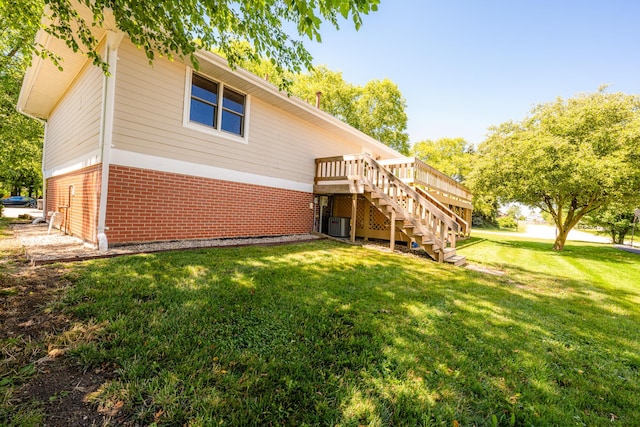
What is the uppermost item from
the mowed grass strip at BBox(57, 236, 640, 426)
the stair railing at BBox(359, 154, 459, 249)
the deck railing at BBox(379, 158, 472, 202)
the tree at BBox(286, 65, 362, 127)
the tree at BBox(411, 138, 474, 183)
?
the tree at BBox(286, 65, 362, 127)

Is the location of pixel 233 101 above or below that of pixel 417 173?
above

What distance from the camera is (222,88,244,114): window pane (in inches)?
307

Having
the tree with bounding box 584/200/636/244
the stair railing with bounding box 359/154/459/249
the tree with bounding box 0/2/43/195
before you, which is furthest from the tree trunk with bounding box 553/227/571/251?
the tree with bounding box 0/2/43/195

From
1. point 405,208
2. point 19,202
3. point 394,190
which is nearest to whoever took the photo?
point 394,190

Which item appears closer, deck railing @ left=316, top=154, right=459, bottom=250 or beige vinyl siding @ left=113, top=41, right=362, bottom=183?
beige vinyl siding @ left=113, top=41, right=362, bottom=183

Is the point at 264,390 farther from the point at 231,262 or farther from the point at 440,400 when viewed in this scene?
the point at 231,262

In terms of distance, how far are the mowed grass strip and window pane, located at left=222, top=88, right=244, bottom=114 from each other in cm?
509

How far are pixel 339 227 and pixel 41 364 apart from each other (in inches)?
365

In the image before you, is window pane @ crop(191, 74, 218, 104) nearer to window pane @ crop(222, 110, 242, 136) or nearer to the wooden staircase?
window pane @ crop(222, 110, 242, 136)

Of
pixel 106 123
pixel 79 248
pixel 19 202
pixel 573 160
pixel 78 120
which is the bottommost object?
pixel 79 248

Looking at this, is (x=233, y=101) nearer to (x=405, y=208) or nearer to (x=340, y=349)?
(x=405, y=208)

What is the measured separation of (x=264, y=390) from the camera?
1.96 metres

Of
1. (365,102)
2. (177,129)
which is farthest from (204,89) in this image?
(365,102)

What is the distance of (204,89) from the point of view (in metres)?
7.33
